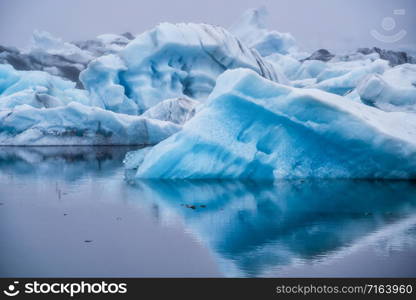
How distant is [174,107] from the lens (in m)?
19.2

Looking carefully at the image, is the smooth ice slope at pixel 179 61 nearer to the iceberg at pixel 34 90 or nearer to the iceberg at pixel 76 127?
the iceberg at pixel 34 90

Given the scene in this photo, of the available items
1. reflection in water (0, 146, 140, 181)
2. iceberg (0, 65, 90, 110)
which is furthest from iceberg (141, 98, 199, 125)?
iceberg (0, 65, 90, 110)

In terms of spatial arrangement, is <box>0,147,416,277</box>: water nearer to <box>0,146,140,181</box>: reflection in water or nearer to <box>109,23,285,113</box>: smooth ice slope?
<box>0,146,140,181</box>: reflection in water

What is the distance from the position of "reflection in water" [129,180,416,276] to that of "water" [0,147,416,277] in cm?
1

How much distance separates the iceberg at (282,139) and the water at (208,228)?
0.33 meters

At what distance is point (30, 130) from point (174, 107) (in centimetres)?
511

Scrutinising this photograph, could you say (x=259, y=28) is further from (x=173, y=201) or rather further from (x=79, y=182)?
(x=173, y=201)

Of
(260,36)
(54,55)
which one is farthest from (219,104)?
(54,55)

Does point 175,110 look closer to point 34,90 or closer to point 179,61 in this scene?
point 179,61

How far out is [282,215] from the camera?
6.28 meters

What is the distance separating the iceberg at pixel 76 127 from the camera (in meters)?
17.7

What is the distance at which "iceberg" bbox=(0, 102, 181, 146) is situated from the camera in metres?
17.7

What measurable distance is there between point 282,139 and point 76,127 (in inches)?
431

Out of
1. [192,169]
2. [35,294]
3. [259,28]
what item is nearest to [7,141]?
[192,169]
